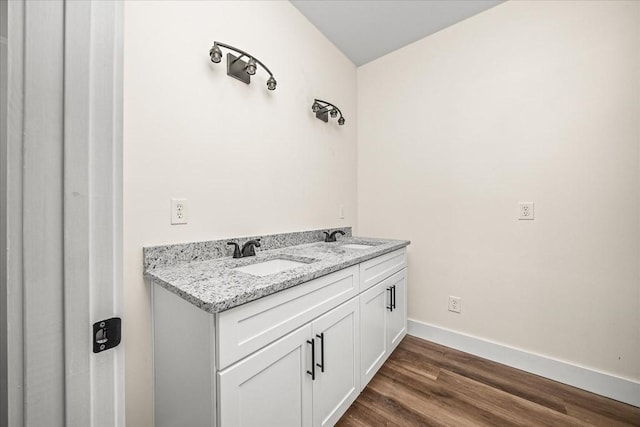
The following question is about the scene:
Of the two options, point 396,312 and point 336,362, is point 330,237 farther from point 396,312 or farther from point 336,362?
point 336,362

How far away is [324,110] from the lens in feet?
6.48

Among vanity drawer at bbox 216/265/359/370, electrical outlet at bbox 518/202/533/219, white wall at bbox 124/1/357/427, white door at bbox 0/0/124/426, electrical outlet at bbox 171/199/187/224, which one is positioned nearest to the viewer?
white door at bbox 0/0/124/426

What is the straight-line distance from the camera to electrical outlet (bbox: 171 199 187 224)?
1.14 metres

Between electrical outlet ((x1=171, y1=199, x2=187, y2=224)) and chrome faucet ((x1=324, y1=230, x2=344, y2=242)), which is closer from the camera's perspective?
electrical outlet ((x1=171, y1=199, x2=187, y2=224))

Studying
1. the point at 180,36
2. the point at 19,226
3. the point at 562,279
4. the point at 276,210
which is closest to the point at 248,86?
the point at 180,36

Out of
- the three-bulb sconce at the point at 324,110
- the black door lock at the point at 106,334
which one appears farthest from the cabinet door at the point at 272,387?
the three-bulb sconce at the point at 324,110

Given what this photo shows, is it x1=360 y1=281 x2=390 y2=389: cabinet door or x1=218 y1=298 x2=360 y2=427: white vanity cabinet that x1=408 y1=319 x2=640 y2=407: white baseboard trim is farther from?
x1=218 y1=298 x2=360 y2=427: white vanity cabinet

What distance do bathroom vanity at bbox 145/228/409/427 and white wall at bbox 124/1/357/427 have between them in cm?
9

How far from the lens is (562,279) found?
1578mm

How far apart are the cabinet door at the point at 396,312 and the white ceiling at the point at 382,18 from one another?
191 cm

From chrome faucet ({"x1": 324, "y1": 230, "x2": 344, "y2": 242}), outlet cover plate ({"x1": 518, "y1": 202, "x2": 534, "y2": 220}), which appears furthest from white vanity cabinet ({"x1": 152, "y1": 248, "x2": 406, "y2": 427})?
outlet cover plate ({"x1": 518, "y1": 202, "x2": 534, "y2": 220})

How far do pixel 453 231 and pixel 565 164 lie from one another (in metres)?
0.77

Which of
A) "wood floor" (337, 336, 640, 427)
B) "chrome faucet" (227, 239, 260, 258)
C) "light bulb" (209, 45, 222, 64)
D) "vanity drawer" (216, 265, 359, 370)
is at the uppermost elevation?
"light bulb" (209, 45, 222, 64)

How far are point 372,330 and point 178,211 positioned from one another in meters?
1.25
